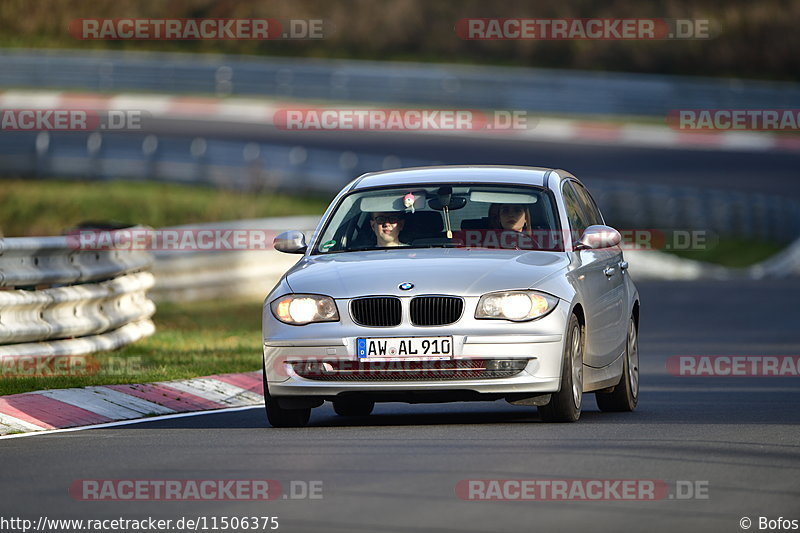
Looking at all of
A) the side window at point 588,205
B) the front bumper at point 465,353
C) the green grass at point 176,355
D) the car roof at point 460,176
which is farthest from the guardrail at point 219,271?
the front bumper at point 465,353

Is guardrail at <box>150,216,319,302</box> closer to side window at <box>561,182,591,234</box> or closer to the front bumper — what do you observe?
side window at <box>561,182,591,234</box>

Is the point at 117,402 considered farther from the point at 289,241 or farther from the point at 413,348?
the point at 413,348

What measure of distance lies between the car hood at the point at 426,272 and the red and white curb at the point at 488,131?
113 ft

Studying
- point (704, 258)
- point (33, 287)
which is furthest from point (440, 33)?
point (33, 287)

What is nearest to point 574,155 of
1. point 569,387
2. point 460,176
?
point 460,176

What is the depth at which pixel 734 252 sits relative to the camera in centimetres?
3412

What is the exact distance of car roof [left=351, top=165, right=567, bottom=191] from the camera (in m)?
12.1

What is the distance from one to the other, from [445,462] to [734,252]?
25745mm

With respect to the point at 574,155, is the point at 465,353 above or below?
above

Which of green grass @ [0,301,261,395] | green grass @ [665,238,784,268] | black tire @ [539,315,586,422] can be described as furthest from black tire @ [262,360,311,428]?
green grass @ [665,238,784,268]

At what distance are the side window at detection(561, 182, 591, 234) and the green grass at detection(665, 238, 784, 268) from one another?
20.9 meters

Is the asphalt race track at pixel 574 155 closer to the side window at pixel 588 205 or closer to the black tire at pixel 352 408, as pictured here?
the side window at pixel 588 205

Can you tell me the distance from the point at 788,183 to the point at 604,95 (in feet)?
30.6

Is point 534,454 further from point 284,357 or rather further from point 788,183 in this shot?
point 788,183
